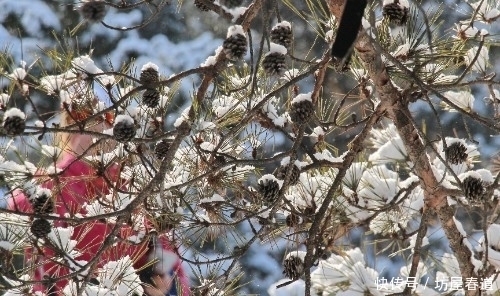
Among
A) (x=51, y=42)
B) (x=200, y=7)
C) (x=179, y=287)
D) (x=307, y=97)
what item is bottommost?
(x=179, y=287)

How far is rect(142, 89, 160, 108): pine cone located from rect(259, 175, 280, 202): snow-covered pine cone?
7.2 inches

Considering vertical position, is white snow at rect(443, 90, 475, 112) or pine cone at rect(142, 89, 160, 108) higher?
white snow at rect(443, 90, 475, 112)

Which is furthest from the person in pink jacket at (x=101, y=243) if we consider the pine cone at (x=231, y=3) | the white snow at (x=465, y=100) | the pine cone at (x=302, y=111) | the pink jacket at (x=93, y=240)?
the white snow at (x=465, y=100)

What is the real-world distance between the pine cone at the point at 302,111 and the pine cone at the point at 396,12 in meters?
0.21

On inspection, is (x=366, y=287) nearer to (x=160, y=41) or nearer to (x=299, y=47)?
(x=299, y=47)

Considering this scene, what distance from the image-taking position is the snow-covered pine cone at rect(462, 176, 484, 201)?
1226mm

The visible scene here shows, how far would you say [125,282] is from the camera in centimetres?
122

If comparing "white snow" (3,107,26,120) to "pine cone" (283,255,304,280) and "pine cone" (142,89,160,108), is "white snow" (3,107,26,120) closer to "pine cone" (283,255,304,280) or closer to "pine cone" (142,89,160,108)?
"pine cone" (142,89,160,108)

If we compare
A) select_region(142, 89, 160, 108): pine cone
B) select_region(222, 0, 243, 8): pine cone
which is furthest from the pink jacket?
select_region(222, 0, 243, 8): pine cone

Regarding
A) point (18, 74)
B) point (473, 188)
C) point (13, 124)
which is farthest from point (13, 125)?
point (473, 188)

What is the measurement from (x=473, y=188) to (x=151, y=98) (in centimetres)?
47

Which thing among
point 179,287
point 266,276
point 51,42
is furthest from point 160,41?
point 179,287

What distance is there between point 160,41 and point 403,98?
89.2 inches

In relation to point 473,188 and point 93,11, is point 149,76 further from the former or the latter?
point 473,188
